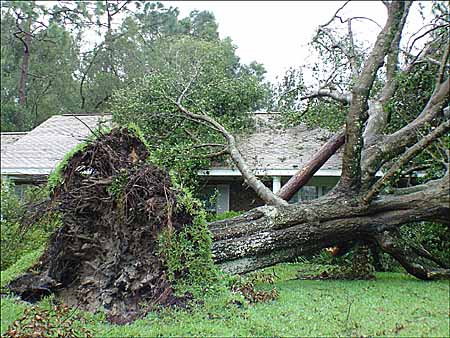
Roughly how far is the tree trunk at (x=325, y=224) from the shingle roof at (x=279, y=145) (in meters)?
3.89

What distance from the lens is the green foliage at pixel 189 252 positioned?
5938mm

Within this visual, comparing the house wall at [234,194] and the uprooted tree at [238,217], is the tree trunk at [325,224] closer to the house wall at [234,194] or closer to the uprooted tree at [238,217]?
the uprooted tree at [238,217]

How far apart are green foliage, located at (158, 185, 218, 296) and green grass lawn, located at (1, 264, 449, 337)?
0.28 meters

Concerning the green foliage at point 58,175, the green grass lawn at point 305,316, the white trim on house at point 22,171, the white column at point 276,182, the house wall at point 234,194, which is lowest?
the green grass lawn at point 305,316

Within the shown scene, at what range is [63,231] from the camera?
6355 mm

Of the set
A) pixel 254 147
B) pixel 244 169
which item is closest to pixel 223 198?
pixel 254 147

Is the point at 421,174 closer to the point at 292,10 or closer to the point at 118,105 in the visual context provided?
the point at 292,10

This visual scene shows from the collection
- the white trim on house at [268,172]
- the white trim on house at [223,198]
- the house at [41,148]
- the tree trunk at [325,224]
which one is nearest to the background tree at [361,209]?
the tree trunk at [325,224]

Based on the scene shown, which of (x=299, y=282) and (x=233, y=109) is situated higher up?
(x=233, y=109)

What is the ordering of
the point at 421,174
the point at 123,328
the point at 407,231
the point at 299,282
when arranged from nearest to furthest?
the point at 123,328, the point at 299,282, the point at 407,231, the point at 421,174

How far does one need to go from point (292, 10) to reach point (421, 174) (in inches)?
219

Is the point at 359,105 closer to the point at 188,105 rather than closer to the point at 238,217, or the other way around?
the point at 238,217

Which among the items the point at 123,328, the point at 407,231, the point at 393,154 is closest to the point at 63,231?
the point at 123,328

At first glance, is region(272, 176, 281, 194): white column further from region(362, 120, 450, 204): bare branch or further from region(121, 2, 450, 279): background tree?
region(362, 120, 450, 204): bare branch
